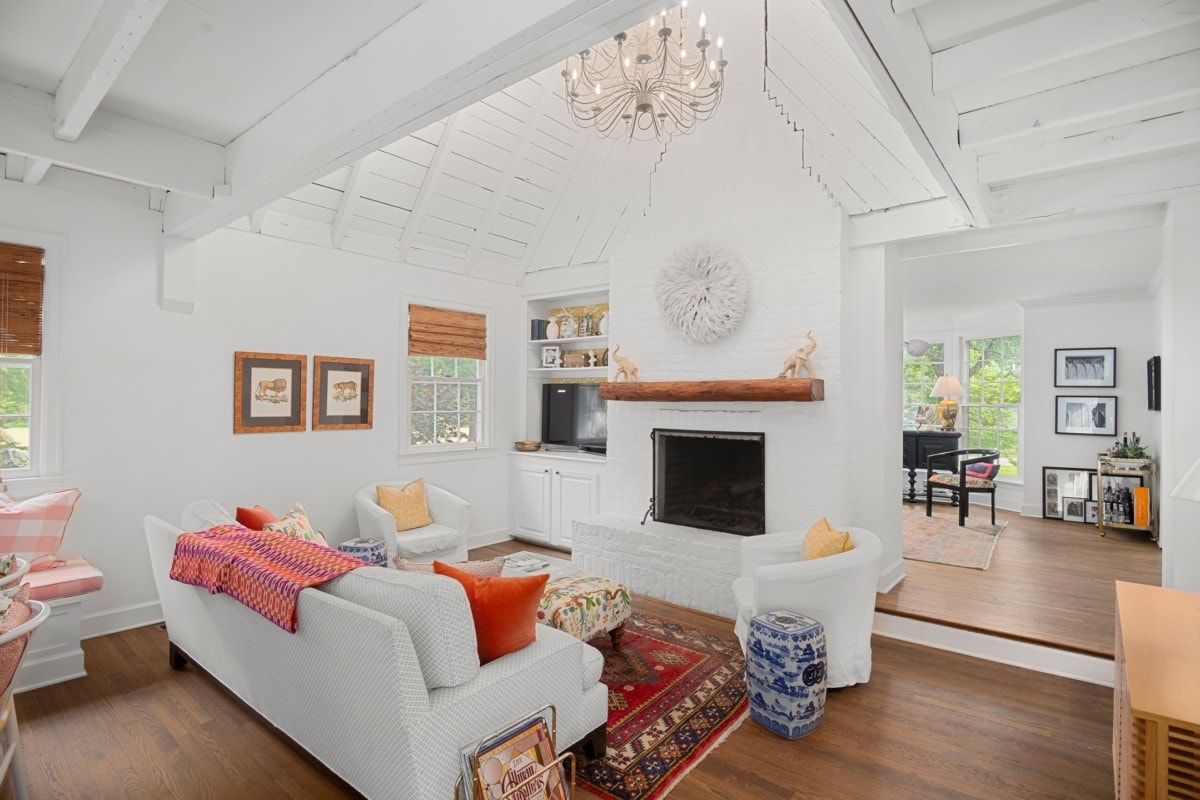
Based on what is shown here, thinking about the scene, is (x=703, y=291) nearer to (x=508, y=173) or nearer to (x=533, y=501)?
(x=508, y=173)

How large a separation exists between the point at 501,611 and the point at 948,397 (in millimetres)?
7499

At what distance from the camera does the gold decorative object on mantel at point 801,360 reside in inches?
156

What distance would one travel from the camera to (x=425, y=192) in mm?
4805

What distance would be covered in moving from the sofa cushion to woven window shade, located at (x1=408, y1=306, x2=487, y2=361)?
142 inches

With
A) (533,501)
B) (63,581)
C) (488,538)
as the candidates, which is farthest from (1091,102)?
(488,538)

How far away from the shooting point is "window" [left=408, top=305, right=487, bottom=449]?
5.30 meters

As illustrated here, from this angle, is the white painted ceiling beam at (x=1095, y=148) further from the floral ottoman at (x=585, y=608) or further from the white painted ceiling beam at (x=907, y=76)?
the floral ottoman at (x=585, y=608)

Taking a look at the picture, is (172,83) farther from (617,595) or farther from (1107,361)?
(1107,361)

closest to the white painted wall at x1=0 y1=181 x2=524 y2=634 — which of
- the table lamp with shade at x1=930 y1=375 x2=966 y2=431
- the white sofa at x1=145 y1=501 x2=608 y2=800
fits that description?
the white sofa at x1=145 y1=501 x2=608 y2=800

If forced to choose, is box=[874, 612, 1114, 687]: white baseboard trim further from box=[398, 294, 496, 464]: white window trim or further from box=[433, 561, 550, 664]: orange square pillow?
box=[398, 294, 496, 464]: white window trim

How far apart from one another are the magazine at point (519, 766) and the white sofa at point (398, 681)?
7 centimetres

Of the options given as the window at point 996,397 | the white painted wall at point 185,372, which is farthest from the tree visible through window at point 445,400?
the window at point 996,397

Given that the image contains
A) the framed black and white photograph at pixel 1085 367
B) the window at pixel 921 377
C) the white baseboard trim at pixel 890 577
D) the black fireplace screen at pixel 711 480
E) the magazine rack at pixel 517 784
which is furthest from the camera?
the window at pixel 921 377

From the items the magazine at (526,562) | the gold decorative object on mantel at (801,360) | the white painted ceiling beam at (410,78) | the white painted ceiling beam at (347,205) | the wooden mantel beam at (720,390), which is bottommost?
the magazine at (526,562)
